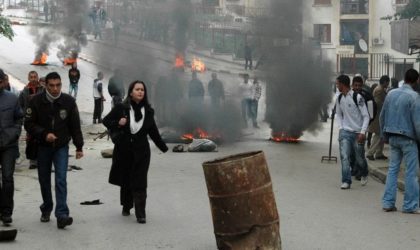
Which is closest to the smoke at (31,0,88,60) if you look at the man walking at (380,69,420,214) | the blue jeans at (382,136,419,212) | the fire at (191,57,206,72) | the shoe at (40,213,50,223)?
the fire at (191,57,206,72)

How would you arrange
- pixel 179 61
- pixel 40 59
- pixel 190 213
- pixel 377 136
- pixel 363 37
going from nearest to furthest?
pixel 190 213 → pixel 377 136 → pixel 179 61 → pixel 40 59 → pixel 363 37

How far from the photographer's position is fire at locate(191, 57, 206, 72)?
1877 centimetres

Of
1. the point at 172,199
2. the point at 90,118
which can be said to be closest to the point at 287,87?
the point at 90,118

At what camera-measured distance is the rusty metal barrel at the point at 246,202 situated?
21.7ft

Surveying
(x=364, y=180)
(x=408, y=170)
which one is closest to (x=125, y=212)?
(x=408, y=170)

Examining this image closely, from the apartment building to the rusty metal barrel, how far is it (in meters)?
29.6

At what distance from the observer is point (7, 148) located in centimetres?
812

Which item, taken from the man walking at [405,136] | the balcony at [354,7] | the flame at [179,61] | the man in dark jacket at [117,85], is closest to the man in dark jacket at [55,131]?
the man walking at [405,136]

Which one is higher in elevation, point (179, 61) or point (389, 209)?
point (179, 61)

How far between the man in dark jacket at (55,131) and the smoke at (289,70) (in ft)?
34.5

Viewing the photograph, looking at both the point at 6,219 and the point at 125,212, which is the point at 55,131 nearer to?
the point at 6,219

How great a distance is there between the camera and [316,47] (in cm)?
1894

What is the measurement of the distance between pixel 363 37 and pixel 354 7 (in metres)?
1.87

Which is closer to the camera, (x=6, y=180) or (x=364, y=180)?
(x=6, y=180)
